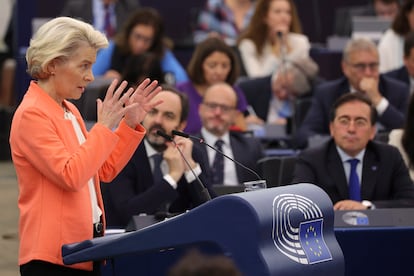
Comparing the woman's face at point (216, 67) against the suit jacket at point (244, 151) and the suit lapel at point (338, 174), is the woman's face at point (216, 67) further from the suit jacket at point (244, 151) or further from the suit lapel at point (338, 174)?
the suit lapel at point (338, 174)

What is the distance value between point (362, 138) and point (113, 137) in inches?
115

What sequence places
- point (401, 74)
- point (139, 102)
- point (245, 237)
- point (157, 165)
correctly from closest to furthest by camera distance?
1. point (245, 237)
2. point (139, 102)
3. point (157, 165)
4. point (401, 74)

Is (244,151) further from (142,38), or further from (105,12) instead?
(105,12)

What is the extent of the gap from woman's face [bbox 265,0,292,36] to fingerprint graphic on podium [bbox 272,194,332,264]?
7.05 meters

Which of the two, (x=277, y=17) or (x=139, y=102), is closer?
(x=139, y=102)

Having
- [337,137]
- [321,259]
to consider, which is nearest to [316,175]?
[337,137]

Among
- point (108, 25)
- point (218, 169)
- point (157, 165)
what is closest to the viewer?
point (157, 165)

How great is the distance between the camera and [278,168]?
7.09 meters

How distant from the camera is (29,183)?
13.9 ft

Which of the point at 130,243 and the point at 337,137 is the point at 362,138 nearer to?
the point at 337,137

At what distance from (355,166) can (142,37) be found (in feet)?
14.0

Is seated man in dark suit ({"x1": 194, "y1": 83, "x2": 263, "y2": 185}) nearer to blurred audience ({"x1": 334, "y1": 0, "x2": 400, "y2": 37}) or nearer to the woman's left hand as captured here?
the woman's left hand

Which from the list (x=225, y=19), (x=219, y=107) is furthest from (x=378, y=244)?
(x=225, y=19)

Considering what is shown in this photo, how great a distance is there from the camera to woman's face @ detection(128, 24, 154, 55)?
35.5 feet
